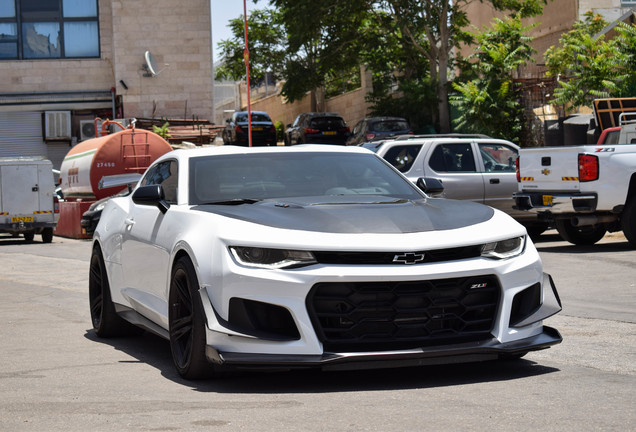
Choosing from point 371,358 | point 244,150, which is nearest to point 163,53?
point 244,150

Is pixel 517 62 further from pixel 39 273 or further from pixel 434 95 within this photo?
pixel 39 273

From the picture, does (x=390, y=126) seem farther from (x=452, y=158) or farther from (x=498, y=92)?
(x=452, y=158)

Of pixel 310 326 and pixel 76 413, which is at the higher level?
pixel 310 326

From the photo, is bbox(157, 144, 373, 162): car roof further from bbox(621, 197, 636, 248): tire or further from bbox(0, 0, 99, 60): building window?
bbox(0, 0, 99, 60): building window

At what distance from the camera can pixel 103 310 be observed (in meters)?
8.52

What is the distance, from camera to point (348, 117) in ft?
184

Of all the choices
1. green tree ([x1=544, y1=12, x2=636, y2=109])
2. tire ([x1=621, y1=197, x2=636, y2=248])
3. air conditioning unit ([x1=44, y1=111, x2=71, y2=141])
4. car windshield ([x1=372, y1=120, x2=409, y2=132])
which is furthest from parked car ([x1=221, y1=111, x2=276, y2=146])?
tire ([x1=621, y1=197, x2=636, y2=248])

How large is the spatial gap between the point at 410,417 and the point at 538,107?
101 ft

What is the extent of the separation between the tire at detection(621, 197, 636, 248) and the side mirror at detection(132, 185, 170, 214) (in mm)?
9312

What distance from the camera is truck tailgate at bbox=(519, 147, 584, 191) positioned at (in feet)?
49.3

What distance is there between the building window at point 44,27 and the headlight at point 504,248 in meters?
42.9

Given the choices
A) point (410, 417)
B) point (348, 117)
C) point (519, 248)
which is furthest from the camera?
point (348, 117)

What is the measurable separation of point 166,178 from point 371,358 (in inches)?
110

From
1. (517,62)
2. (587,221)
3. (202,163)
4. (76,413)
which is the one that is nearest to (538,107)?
(517,62)
